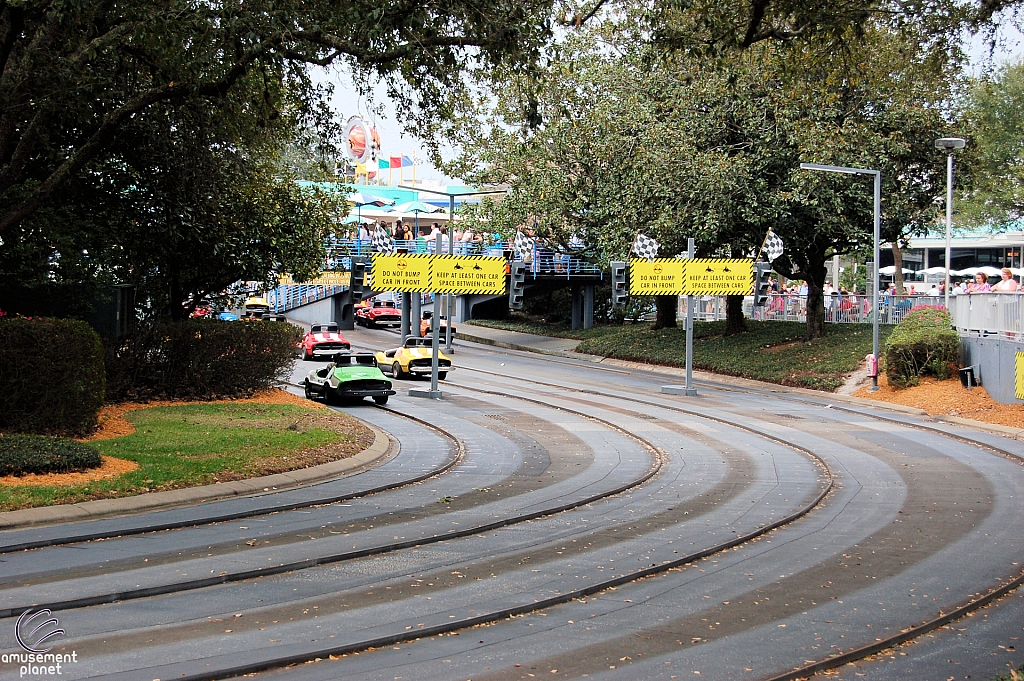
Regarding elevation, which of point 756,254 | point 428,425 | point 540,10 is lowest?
point 428,425


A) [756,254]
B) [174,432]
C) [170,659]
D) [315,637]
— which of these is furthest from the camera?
[756,254]

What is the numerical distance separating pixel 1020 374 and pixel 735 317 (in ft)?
66.5

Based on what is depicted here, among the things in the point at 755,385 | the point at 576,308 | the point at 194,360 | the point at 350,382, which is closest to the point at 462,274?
the point at 350,382

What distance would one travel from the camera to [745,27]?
15.7 meters

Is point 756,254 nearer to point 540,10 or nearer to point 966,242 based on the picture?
point 540,10

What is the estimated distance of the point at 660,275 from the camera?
35.2 metres

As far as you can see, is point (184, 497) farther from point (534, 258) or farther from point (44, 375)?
point (534, 258)

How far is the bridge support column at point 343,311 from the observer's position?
67.9 metres

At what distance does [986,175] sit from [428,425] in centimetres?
4422

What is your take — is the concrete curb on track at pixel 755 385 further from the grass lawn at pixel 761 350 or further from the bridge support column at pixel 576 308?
the bridge support column at pixel 576 308

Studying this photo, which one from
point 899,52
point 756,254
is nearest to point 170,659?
point 899,52

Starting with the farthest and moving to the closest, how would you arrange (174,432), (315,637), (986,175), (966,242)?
(966,242)
(986,175)
(174,432)
(315,637)

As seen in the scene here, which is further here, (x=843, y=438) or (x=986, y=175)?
(x=986, y=175)

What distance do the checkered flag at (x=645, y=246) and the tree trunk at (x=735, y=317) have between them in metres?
5.57
